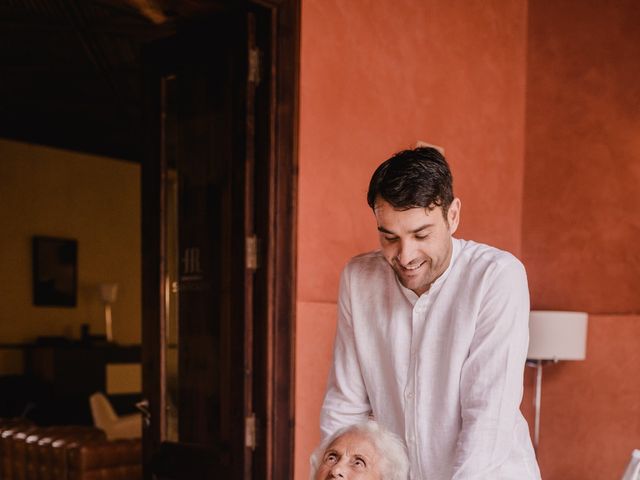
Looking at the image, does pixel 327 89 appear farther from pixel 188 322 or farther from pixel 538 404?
pixel 538 404

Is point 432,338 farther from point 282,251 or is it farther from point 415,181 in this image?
point 282,251

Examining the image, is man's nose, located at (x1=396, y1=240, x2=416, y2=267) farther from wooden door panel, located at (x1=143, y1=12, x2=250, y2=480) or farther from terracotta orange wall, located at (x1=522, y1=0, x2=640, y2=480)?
terracotta orange wall, located at (x1=522, y1=0, x2=640, y2=480)

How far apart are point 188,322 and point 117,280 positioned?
6252 mm

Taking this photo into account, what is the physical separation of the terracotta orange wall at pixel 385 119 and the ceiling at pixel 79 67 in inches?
24.0

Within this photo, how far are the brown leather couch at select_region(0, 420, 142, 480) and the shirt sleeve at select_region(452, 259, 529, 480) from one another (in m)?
3.28

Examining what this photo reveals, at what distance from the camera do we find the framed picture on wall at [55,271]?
8445 millimetres

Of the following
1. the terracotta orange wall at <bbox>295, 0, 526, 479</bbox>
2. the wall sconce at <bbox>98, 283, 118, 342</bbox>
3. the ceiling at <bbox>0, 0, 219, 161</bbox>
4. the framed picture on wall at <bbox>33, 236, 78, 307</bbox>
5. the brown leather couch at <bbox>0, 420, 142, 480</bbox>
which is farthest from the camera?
the wall sconce at <bbox>98, 283, 118, 342</bbox>

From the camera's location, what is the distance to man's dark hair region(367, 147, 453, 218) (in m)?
1.59

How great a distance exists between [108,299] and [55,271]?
65 cm

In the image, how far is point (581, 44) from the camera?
424 cm

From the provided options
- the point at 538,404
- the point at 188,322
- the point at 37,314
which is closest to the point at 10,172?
the point at 37,314

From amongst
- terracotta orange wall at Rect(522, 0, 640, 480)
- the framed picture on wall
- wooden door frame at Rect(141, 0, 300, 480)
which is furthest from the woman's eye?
the framed picture on wall

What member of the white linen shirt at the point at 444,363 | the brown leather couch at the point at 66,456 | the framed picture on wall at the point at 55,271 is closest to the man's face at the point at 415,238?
the white linen shirt at the point at 444,363

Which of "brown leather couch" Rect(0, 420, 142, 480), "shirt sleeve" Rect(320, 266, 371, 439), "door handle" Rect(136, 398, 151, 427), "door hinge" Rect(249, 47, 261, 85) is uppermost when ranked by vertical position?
"door hinge" Rect(249, 47, 261, 85)
